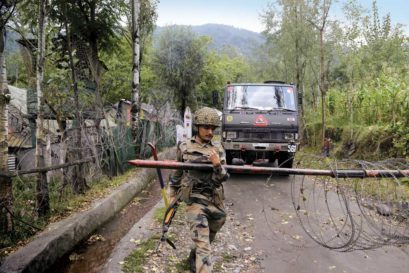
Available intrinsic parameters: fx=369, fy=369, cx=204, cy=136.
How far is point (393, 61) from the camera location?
18.2 meters

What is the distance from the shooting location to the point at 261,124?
10.1m

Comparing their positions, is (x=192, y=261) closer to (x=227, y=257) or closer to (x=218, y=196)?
(x=227, y=257)

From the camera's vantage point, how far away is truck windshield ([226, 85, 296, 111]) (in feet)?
34.8

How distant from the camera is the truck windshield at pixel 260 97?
10.6 m

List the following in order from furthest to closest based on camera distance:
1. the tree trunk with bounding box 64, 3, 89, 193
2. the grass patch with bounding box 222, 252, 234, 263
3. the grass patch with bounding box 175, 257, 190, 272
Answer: the tree trunk with bounding box 64, 3, 89, 193 < the grass patch with bounding box 222, 252, 234, 263 < the grass patch with bounding box 175, 257, 190, 272

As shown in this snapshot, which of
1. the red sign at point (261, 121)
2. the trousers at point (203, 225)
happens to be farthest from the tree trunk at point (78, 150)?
the red sign at point (261, 121)

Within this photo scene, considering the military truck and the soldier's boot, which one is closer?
the soldier's boot

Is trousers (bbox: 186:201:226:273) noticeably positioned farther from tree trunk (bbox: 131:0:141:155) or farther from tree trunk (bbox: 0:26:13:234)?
tree trunk (bbox: 131:0:141:155)

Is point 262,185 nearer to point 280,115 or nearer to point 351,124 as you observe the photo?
point 280,115

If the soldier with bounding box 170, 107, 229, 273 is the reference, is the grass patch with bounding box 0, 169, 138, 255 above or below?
below

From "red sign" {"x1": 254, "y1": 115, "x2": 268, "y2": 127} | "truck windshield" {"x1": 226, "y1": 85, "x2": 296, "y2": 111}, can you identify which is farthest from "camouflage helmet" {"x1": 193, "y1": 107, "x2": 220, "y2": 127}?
"truck windshield" {"x1": 226, "y1": 85, "x2": 296, "y2": 111}

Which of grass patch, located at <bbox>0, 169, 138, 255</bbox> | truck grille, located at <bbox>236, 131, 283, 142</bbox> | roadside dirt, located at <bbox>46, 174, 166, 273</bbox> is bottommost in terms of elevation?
roadside dirt, located at <bbox>46, 174, 166, 273</bbox>

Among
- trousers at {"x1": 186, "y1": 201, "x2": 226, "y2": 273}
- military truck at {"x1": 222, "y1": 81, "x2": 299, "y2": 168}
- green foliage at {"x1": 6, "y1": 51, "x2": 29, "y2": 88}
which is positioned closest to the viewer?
trousers at {"x1": 186, "y1": 201, "x2": 226, "y2": 273}

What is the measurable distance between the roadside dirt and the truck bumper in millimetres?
2869
